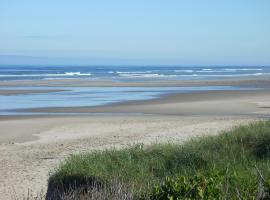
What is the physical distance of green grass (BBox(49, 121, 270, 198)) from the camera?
8523 mm

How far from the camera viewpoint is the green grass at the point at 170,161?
8.52 m

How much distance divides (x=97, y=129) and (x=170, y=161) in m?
9.63

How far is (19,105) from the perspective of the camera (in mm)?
27328

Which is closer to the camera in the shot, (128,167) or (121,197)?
(121,197)

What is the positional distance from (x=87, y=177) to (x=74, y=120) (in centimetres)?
1258

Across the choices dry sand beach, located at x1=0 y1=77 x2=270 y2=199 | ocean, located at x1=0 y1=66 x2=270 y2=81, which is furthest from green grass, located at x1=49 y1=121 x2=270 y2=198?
ocean, located at x1=0 y1=66 x2=270 y2=81

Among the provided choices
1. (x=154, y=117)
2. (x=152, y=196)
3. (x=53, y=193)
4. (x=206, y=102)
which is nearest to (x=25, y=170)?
(x=53, y=193)

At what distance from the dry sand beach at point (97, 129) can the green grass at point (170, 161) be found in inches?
60.9

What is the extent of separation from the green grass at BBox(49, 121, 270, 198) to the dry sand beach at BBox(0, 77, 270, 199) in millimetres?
1547

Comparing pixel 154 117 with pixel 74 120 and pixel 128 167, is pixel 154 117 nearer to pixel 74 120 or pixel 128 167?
pixel 74 120

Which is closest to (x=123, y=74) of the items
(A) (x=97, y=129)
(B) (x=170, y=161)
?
(A) (x=97, y=129)

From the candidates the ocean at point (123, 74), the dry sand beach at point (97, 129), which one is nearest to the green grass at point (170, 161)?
the dry sand beach at point (97, 129)

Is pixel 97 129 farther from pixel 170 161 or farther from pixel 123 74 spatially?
pixel 123 74

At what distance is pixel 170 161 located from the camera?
9391 mm
